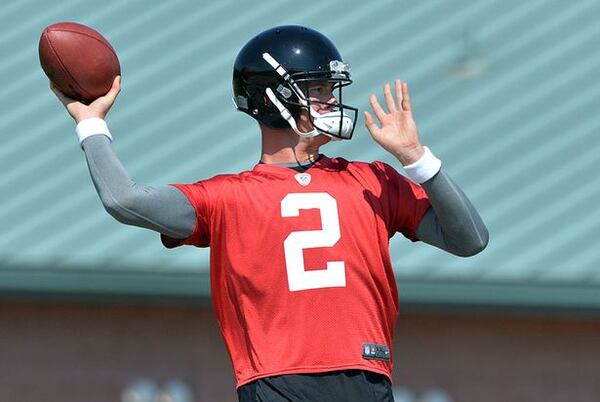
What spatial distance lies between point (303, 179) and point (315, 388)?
638 mm

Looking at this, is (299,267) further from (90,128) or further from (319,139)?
(90,128)

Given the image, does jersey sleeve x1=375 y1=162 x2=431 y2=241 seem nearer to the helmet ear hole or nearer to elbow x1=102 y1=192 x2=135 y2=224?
the helmet ear hole

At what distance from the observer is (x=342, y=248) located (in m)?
4.50

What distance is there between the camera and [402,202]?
467 cm

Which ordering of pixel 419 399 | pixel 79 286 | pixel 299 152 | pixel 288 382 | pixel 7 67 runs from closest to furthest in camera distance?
pixel 288 382, pixel 299 152, pixel 79 286, pixel 419 399, pixel 7 67

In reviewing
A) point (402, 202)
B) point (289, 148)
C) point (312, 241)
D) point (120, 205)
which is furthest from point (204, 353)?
point (120, 205)

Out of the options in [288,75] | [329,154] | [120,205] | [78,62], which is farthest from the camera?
[329,154]

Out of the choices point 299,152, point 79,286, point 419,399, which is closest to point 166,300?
point 79,286

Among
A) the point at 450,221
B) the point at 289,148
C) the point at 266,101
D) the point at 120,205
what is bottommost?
the point at 450,221

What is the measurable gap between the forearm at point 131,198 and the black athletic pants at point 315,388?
1.68 feet

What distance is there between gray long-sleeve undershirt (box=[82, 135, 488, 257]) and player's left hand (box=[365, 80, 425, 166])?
0.10 m

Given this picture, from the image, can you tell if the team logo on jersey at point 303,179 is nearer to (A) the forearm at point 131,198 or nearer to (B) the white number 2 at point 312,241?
(B) the white number 2 at point 312,241

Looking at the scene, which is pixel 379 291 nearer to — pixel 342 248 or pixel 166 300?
pixel 342 248

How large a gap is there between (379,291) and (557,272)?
16.2 feet
